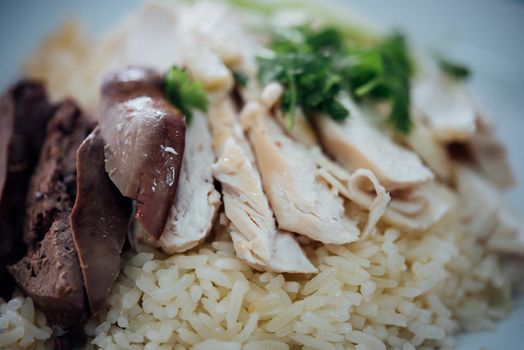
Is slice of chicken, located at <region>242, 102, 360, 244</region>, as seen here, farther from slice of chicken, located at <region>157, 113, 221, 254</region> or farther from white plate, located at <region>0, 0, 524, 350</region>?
white plate, located at <region>0, 0, 524, 350</region>

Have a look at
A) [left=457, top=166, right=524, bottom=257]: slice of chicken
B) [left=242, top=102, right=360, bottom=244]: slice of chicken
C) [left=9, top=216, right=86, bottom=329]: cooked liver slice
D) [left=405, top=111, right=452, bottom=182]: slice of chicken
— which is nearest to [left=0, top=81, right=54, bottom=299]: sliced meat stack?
[left=9, top=216, right=86, bottom=329]: cooked liver slice

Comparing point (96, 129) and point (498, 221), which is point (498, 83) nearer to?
point (498, 221)

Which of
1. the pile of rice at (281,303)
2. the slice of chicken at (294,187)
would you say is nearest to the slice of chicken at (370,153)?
the slice of chicken at (294,187)

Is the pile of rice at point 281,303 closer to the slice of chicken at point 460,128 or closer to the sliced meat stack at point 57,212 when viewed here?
the sliced meat stack at point 57,212

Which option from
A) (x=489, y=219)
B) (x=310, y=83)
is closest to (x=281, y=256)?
(x=310, y=83)

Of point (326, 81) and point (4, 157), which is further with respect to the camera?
point (326, 81)

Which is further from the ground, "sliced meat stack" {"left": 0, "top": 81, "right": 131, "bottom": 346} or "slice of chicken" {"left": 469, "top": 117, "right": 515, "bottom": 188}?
"slice of chicken" {"left": 469, "top": 117, "right": 515, "bottom": 188}

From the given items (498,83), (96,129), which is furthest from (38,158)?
(498,83)
